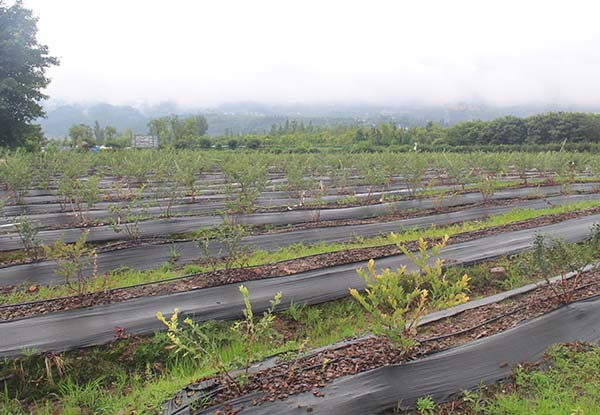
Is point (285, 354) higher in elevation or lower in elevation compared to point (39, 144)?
lower

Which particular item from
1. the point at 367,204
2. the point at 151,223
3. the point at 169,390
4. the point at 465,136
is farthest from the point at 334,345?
the point at 465,136

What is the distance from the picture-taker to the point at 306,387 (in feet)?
10.0

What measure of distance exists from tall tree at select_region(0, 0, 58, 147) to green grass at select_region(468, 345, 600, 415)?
22.3 metres

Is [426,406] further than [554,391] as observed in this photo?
No

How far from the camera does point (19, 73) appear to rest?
65.3 feet

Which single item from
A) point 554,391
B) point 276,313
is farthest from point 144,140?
point 554,391

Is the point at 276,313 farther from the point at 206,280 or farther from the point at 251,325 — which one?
the point at 251,325

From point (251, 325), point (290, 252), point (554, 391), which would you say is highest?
point (251, 325)

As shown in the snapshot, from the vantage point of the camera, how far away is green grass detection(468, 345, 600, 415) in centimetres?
298

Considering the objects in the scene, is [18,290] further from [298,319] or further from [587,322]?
[587,322]

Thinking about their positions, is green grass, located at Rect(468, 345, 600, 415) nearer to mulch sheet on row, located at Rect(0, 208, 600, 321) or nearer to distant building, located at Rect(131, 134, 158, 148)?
mulch sheet on row, located at Rect(0, 208, 600, 321)

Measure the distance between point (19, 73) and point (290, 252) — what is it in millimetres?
20153

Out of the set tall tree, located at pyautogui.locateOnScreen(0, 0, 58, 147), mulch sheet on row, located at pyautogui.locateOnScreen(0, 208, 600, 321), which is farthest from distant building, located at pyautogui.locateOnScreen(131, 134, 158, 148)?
mulch sheet on row, located at pyautogui.locateOnScreen(0, 208, 600, 321)

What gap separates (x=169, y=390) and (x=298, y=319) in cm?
188
